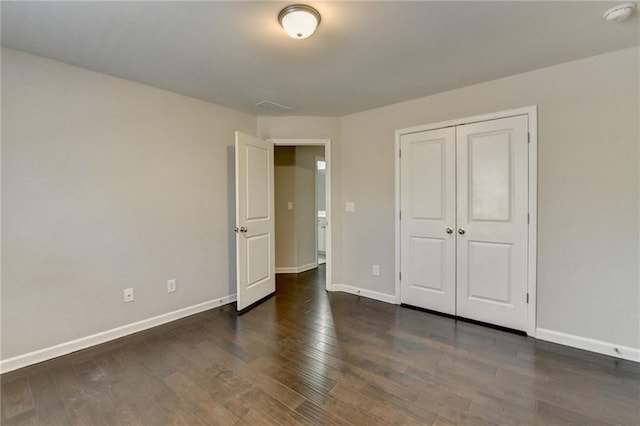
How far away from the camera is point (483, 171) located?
111 inches

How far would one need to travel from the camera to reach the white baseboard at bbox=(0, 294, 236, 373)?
2.14 m

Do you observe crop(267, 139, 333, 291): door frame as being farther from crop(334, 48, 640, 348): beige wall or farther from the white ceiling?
crop(334, 48, 640, 348): beige wall

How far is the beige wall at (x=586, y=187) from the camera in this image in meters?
2.21

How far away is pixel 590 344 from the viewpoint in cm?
235

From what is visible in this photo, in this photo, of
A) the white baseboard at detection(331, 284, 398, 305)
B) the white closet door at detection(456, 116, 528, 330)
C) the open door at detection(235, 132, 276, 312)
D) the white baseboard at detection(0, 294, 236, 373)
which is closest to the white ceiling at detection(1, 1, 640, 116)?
the white closet door at detection(456, 116, 528, 330)

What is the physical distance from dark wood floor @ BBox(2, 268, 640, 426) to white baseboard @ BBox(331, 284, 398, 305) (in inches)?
25.6

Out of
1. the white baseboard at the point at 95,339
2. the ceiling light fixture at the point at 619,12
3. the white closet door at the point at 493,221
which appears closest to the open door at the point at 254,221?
the white baseboard at the point at 95,339

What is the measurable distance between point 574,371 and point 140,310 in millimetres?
3566

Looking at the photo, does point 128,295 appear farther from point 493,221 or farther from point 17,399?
point 493,221

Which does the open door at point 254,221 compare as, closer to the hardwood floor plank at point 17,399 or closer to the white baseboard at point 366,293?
the white baseboard at point 366,293

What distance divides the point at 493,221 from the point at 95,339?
3.70 meters

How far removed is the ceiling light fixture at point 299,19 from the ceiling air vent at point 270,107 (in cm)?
157

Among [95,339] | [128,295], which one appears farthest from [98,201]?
[95,339]

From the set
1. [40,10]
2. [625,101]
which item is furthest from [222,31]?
[625,101]
